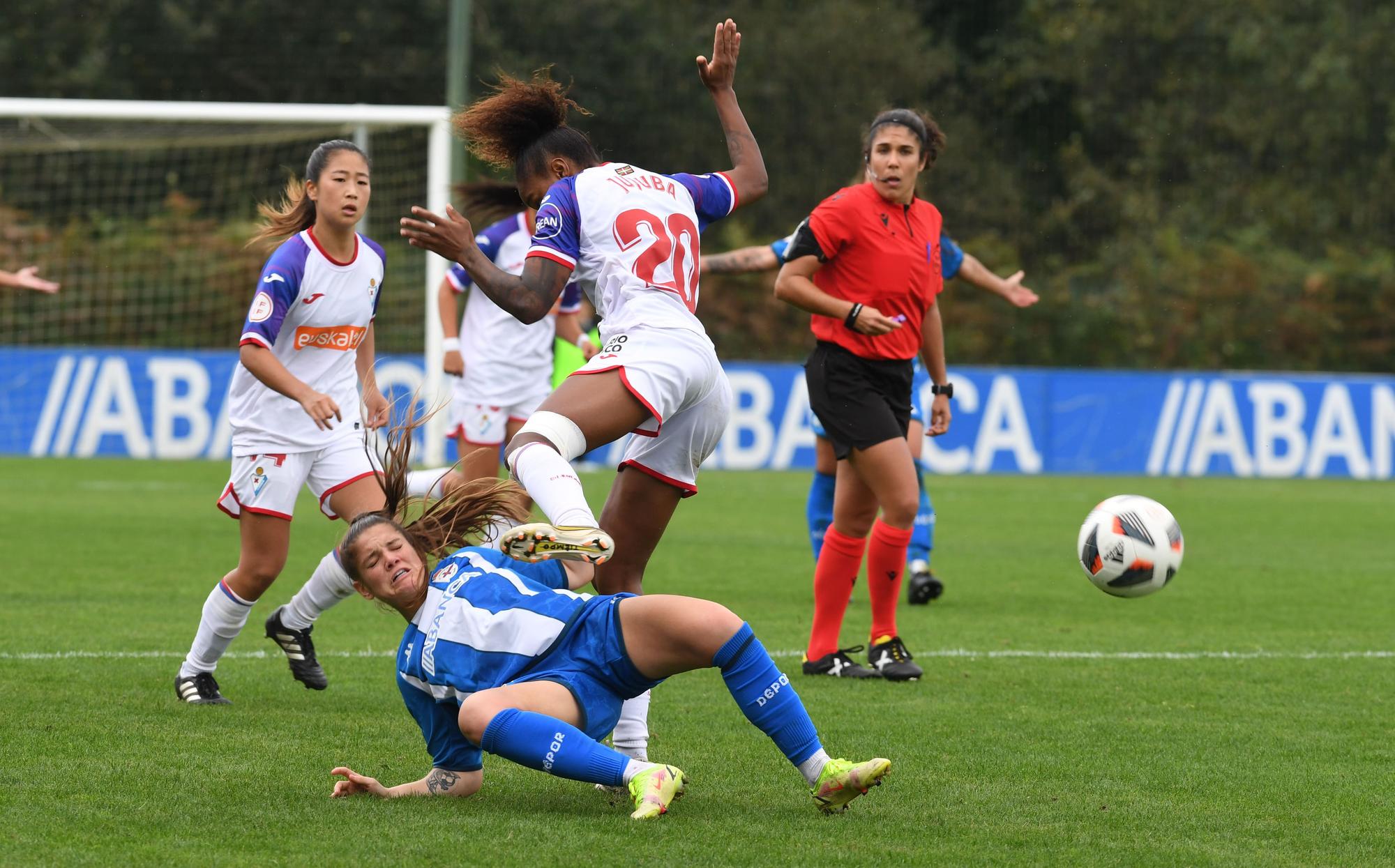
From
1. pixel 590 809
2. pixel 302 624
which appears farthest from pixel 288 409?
pixel 590 809

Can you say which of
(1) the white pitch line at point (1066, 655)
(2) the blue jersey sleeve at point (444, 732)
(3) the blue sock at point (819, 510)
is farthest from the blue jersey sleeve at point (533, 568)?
(3) the blue sock at point (819, 510)

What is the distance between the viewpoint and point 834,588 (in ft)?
21.0

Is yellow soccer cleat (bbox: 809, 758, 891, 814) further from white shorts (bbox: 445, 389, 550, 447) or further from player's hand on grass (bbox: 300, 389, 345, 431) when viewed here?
white shorts (bbox: 445, 389, 550, 447)

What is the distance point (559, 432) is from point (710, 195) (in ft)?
3.34

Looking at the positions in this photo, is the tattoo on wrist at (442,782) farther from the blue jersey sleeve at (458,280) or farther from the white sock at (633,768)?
the blue jersey sleeve at (458,280)

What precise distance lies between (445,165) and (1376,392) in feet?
34.7

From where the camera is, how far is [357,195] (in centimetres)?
572

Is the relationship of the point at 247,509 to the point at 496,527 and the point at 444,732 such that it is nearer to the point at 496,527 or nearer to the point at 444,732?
the point at 496,527

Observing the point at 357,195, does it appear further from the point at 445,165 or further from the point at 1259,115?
the point at 1259,115

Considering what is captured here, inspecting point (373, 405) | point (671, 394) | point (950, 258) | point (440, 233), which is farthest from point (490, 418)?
point (440, 233)


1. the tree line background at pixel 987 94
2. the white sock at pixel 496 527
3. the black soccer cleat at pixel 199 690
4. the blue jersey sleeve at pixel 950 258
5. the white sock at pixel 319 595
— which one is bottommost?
the black soccer cleat at pixel 199 690

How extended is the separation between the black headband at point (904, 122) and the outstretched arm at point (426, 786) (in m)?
3.11

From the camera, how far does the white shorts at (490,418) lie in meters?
8.91

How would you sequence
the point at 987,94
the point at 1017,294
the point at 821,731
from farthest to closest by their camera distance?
the point at 987,94
the point at 1017,294
the point at 821,731
